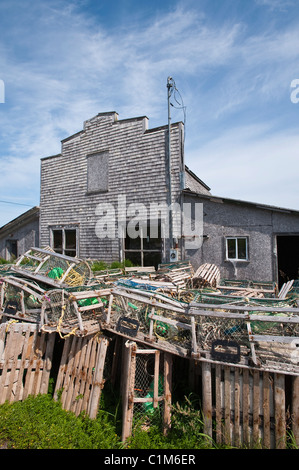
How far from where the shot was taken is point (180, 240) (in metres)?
9.93

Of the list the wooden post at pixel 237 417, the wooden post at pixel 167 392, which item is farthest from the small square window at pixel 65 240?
the wooden post at pixel 237 417

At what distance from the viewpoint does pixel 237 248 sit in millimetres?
8922

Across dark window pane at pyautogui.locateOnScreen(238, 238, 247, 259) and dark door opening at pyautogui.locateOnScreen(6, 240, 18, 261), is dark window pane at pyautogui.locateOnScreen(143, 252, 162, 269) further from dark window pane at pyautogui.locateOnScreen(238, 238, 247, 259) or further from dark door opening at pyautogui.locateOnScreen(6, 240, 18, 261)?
dark door opening at pyautogui.locateOnScreen(6, 240, 18, 261)

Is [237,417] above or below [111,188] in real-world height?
below

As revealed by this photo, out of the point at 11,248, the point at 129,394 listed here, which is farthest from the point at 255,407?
the point at 11,248

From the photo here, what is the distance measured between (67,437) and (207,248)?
22.2ft

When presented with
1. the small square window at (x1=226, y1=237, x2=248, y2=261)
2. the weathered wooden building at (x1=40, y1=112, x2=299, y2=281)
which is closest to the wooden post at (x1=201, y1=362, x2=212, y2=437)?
the weathered wooden building at (x1=40, y1=112, x2=299, y2=281)

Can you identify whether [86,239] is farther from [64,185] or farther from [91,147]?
[91,147]

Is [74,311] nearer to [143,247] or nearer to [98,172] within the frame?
[143,247]

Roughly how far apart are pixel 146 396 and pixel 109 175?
9336 millimetres
